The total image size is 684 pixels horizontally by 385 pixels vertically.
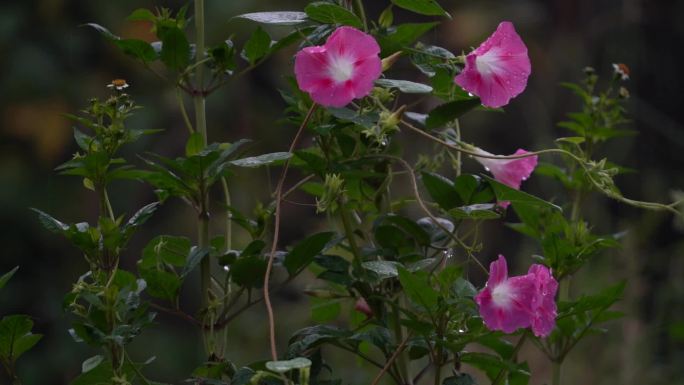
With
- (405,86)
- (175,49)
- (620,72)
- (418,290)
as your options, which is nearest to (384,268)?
(418,290)

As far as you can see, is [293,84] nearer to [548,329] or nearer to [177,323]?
[548,329]

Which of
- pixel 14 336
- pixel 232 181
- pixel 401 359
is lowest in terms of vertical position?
pixel 232 181

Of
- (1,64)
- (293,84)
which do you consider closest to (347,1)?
(293,84)

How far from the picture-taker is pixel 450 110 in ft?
2.62

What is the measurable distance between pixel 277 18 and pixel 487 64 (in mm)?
160

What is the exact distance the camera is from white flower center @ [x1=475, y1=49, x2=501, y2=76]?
809 mm

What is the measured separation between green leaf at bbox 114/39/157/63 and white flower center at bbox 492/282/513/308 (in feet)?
1.06

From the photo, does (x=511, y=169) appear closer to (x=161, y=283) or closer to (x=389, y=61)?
(x=389, y=61)

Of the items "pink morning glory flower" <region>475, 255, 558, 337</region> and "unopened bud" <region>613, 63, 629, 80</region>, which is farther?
"unopened bud" <region>613, 63, 629, 80</region>

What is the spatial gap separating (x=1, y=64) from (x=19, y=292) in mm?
572

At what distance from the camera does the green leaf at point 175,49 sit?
832 millimetres

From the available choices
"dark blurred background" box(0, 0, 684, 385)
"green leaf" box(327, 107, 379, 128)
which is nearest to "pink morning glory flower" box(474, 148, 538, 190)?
"green leaf" box(327, 107, 379, 128)

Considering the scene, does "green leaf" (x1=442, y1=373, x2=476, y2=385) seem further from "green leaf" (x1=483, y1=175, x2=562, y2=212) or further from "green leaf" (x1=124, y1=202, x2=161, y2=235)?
"green leaf" (x1=124, y1=202, x2=161, y2=235)

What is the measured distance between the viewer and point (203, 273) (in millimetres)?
865
